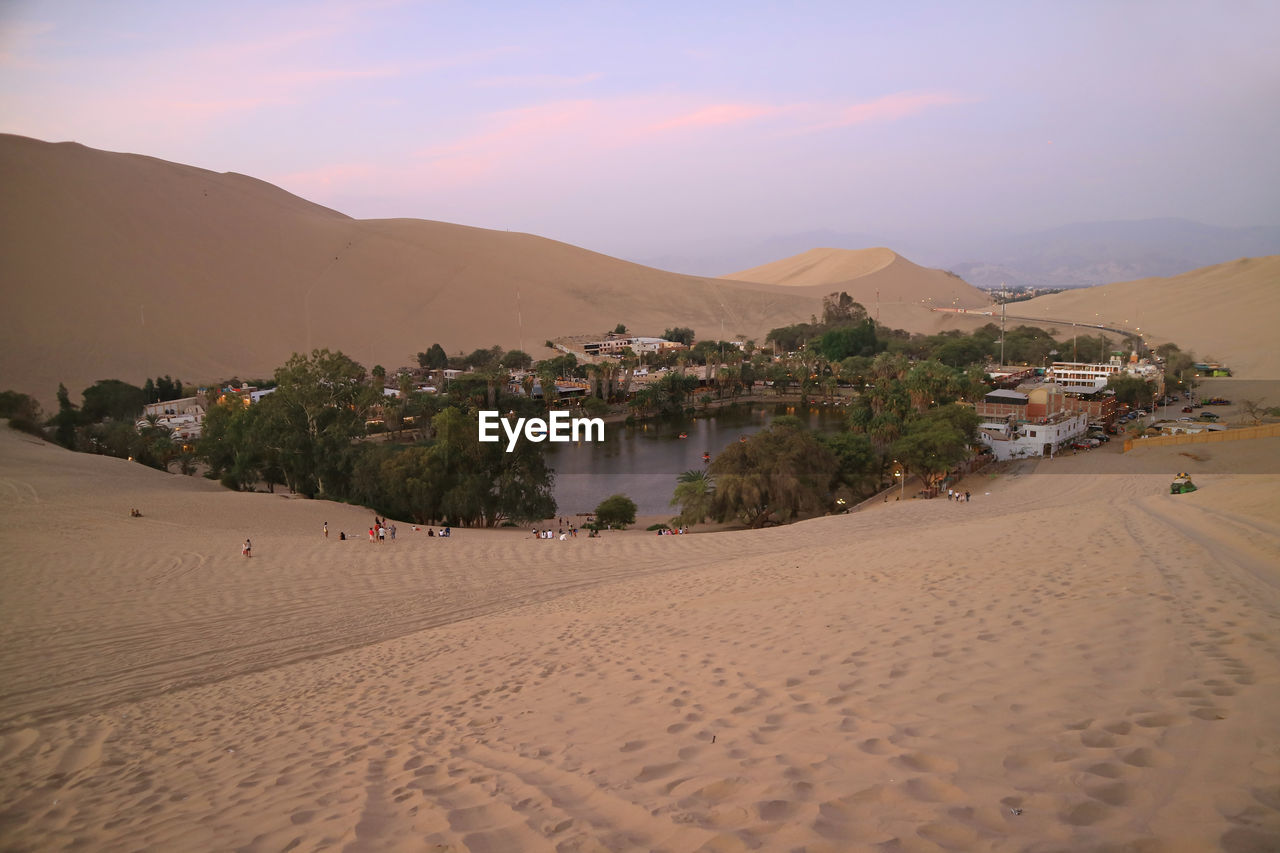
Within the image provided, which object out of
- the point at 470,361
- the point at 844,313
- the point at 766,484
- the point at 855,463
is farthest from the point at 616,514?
the point at 844,313

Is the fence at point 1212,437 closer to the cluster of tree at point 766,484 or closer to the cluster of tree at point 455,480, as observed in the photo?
the cluster of tree at point 766,484

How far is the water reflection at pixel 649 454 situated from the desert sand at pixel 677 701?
64.3ft

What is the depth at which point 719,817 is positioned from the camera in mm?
3539

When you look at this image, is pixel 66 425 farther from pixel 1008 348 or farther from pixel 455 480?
pixel 1008 348

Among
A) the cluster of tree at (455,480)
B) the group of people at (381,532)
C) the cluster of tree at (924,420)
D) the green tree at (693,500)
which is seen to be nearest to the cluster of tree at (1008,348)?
the cluster of tree at (924,420)

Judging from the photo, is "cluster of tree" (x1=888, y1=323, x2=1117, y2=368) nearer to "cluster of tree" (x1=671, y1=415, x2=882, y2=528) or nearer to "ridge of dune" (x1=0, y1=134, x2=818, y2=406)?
"ridge of dune" (x1=0, y1=134, x2=818, y2=406)

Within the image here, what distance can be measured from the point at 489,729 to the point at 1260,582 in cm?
742

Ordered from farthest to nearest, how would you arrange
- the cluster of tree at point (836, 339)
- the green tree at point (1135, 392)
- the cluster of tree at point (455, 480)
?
the cluster of tree at point (836, 339), the green tree at point (1135, 392), the cluster of tree at point (455, 480)

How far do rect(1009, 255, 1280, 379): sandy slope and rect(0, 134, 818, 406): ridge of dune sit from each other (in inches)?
1619

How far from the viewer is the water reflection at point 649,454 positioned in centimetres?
3312

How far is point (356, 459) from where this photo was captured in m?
26.2

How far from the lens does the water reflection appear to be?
33125mm

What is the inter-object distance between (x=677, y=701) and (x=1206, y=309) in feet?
345

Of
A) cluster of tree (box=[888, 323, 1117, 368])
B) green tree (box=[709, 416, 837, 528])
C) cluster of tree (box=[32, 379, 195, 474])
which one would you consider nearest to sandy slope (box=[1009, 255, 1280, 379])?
cluster of tree (box=[888, 323, 1117, 368])
